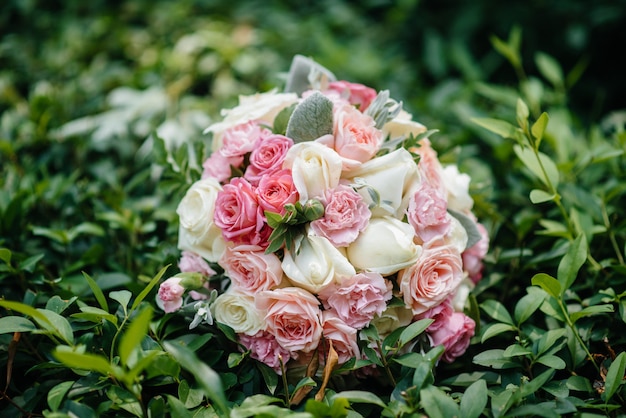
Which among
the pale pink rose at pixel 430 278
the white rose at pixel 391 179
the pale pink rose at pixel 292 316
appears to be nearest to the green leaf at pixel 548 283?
the pale pink rose at pixel 430 278

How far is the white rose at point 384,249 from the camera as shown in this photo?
0.82m

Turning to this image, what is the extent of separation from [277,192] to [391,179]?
178 millimetres

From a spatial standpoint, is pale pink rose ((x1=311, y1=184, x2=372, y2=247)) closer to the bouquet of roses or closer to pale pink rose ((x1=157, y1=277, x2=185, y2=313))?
the bouquet of roses

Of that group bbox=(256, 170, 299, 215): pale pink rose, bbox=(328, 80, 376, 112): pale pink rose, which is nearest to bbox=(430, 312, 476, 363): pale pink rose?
bbox=(256, 170, 299, 215): pale pink rose

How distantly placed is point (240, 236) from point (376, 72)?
1155mm

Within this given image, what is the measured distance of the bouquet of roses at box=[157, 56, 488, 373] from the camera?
0.81 meters

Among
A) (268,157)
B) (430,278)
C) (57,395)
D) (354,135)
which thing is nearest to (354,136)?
(354,135)

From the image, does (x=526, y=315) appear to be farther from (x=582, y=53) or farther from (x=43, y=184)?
(x=582, y=53)

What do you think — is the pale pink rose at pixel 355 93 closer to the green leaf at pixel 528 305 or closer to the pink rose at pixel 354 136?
the pink rose at pixel 354 136

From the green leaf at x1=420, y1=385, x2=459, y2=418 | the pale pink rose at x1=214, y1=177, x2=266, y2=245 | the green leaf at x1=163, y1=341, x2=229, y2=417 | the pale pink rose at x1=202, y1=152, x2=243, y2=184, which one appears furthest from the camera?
the pale pink rose at x1=202, y1=152, x2=243, y2=184

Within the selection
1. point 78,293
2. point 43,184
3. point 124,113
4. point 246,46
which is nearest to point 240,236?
point 78,293

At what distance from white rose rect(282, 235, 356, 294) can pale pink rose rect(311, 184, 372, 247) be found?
15 mm

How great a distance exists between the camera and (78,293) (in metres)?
1.01

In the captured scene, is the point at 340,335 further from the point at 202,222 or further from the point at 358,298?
the point at 202,222
